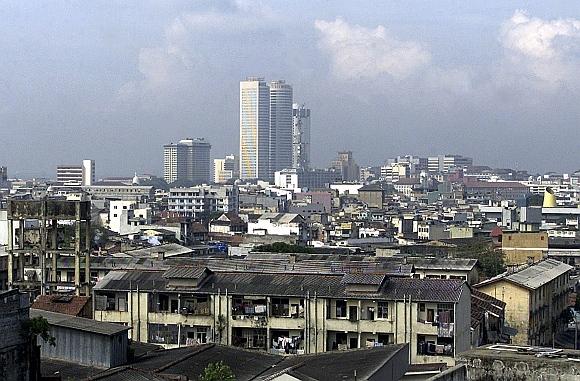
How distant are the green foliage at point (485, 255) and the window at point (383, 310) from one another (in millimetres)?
16507

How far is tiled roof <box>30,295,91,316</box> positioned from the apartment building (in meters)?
0.48

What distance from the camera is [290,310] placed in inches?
1056

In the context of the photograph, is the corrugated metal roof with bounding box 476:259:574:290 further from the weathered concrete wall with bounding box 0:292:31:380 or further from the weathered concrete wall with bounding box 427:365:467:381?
the weathered concrete wall with bounding box 0:292:31:380

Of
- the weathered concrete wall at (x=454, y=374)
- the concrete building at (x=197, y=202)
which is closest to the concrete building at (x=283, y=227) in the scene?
the concrete building at (x=197, y=202)

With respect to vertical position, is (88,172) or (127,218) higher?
(88,172)

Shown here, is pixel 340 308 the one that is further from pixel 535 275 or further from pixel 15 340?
pixel 15 340

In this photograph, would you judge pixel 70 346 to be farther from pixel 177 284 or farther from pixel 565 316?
pixel 565 316

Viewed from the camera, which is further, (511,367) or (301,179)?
(301,179)

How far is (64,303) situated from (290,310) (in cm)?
624

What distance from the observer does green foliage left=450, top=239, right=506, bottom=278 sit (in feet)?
145

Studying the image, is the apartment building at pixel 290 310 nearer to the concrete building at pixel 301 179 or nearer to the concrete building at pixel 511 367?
Answer: the concrete building at pixel 511 367

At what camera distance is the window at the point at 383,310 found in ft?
85.4

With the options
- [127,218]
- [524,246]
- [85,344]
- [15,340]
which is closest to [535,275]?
[524,246]

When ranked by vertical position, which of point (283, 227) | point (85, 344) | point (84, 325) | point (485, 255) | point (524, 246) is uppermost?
point (84, 325)
